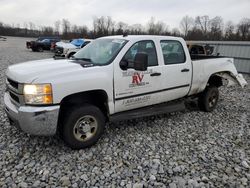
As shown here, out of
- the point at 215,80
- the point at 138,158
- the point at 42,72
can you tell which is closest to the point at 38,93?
the point at 42,72

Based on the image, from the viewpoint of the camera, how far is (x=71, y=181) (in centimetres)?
282

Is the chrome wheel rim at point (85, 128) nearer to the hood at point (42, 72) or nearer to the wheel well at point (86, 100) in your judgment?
the wheel well at point (86, 100)

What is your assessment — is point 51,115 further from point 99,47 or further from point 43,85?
point 99,47

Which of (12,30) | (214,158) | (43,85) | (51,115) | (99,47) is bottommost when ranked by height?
(214,158)

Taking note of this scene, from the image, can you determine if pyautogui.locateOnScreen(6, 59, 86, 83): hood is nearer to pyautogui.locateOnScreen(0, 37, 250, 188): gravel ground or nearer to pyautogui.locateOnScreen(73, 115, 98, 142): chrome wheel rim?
pyautogui.locateOnScreen(73, 115, 98, 142): chrome wheel rim

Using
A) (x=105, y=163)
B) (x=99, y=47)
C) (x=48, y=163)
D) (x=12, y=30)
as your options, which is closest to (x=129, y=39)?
(x=99, y=47)

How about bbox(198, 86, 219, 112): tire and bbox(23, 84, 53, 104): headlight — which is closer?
bbox(23, 84, 53, 104): headlight

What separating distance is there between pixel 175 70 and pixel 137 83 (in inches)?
42.3

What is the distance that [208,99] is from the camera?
5.59 metres

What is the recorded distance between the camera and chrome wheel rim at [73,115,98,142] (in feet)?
11.2

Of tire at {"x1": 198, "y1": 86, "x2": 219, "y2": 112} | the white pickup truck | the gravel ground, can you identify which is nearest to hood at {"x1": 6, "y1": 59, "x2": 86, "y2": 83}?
the white pickup truck

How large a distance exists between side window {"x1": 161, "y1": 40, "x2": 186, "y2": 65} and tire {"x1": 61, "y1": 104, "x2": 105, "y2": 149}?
188 cm

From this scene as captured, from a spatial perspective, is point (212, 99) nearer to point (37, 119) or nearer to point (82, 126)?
point (82, 126)

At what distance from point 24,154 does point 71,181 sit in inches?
42.2
